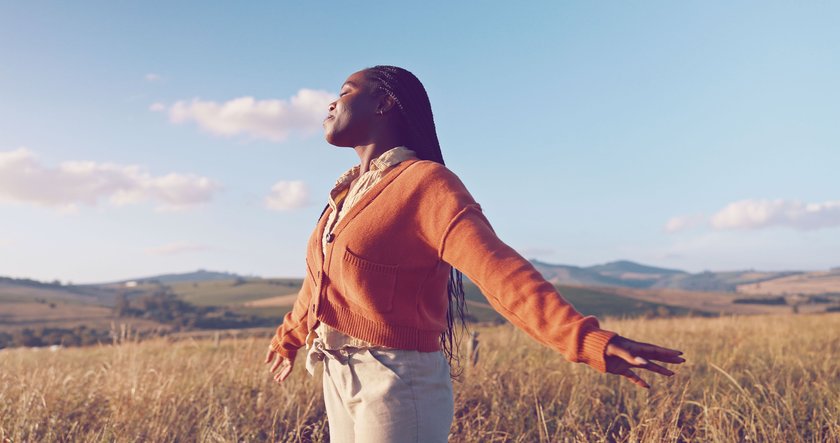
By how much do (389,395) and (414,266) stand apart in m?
0.46

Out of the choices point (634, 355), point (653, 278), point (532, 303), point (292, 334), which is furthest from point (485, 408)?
point (653, 278)

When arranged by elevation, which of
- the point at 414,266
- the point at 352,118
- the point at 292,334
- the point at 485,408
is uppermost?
the point at 352,118

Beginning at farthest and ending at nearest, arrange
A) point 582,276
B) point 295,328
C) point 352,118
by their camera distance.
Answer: point 582,276 → point 295,328 → point 352,118

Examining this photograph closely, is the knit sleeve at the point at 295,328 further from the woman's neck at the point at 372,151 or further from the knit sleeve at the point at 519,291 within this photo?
the knit sleeve at the point at 519,291

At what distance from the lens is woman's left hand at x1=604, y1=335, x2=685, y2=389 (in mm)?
Result: 1656

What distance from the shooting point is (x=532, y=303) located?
6.10ft

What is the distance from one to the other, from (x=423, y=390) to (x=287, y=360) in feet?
3.70

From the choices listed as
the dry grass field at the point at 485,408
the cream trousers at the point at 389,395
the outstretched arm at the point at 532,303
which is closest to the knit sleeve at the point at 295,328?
the cream trousers at the point at 389,395

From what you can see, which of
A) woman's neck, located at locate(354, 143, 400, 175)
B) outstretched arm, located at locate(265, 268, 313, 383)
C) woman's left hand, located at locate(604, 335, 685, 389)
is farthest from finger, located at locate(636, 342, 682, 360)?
outstretched arm, located at locate(265, 268, 313, 383)

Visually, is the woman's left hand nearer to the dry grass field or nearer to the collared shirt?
the collared shirt

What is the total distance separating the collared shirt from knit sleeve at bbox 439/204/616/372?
0.46 m

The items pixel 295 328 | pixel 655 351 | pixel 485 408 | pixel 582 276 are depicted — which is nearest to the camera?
pixel 655 351

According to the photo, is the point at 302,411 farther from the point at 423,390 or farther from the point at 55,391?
the point at 423,390

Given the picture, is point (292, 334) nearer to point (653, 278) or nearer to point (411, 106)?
point (411, 106)
